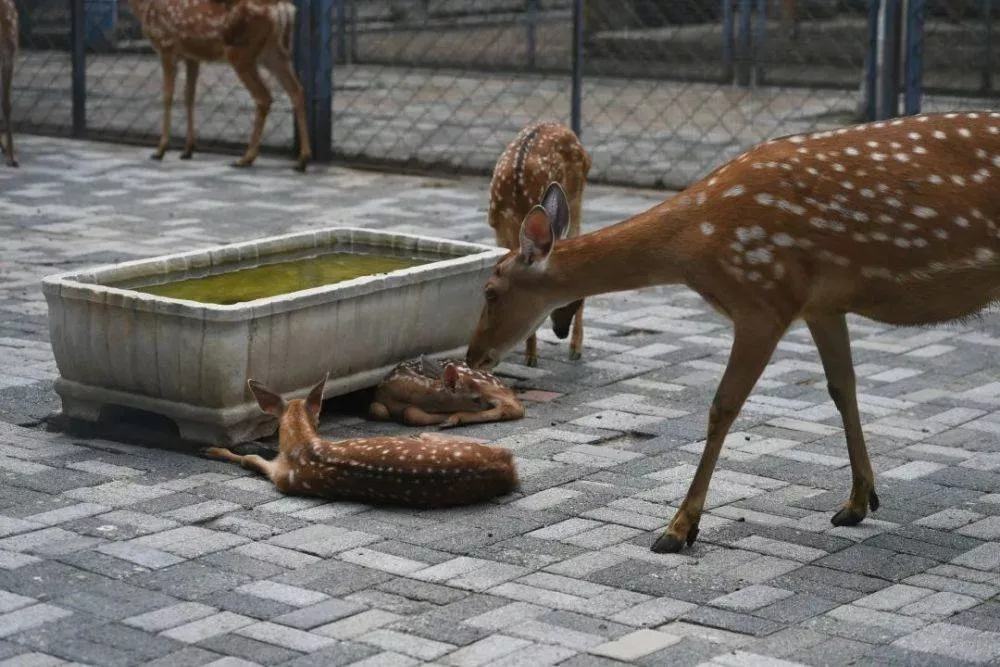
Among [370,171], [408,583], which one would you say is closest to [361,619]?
[408,583]

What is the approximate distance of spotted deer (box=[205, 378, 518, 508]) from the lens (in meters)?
6.27

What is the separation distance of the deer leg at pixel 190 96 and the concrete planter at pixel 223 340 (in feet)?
21.8

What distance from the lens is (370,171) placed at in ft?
46.4

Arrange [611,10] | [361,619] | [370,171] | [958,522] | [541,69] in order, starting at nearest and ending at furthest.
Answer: [361,619]
[958,522]
[370,171]
[541,69]
[611,10]

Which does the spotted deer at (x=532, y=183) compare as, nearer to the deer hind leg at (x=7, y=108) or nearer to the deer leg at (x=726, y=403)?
the deer leg at (x=726, y=403)

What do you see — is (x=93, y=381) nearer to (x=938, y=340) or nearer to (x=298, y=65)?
(x=938, y=340)

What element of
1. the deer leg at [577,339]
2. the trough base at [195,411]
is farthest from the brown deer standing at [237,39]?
the trough base at [195,411]

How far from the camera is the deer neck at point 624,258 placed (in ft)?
20.0

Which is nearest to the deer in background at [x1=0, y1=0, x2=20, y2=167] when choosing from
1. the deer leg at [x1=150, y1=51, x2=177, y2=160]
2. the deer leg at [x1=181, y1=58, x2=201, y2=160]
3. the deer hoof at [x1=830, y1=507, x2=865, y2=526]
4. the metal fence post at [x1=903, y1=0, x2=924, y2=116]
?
the deer leg at [x1=150, y1=51, x2=177, y2=160]

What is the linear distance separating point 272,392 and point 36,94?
11658mm

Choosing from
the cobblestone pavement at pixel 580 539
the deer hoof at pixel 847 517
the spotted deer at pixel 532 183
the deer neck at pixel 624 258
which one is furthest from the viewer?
the spotted deer at pixel 532 183

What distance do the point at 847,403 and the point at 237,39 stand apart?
823 cm

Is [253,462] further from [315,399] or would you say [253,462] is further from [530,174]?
[530,174]

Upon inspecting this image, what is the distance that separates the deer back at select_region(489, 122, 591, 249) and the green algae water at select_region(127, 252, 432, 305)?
429 mm
